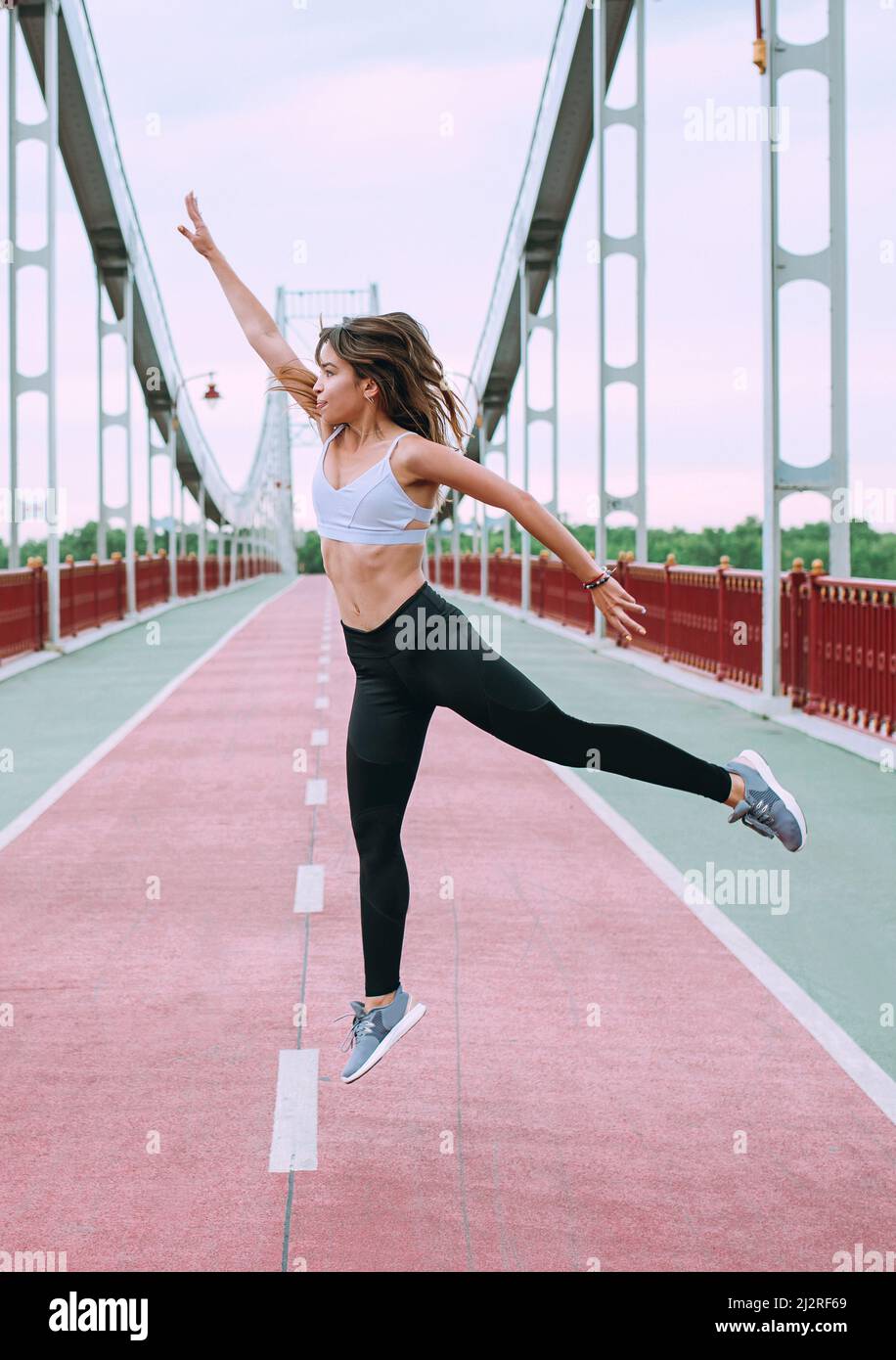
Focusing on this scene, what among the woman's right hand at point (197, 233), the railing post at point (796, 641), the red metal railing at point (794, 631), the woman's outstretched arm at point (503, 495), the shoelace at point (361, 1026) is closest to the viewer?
the woman's outstretched arm at point (503, 495)

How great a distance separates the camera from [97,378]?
3741 cm

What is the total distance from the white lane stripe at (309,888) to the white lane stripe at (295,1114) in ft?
6.81

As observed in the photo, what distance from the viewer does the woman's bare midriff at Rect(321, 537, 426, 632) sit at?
13.9 feet

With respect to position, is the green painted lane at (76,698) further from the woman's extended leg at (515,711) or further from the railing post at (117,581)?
the woman's extended leg at (515,711)

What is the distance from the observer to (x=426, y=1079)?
4883 mm

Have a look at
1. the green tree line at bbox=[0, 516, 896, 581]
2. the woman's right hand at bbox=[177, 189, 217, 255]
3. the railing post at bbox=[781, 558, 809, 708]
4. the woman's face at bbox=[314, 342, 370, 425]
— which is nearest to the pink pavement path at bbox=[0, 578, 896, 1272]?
the woman's face at bbox=[314, 342, 370, 425]

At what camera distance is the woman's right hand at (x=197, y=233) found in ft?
16.3

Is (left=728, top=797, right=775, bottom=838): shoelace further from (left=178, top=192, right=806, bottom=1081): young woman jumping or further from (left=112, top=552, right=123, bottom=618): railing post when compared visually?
(left=112, top=552, right=123, bottom=618): railing post

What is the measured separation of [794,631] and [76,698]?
7117mm

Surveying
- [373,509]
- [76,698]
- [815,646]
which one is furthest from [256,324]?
[76,698]

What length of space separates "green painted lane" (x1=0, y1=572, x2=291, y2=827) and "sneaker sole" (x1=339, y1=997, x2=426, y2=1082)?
546cm

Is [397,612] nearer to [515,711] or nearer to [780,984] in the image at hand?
[515,711]

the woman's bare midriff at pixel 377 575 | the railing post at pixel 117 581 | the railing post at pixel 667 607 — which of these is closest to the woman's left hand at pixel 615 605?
the woman's bare midriff at pixel 377 575
